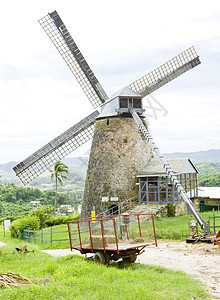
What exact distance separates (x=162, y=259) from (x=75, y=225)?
3.82 metres

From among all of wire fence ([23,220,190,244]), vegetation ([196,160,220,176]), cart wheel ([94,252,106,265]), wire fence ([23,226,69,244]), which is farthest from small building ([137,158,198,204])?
vegetation ([196,160,220,176])

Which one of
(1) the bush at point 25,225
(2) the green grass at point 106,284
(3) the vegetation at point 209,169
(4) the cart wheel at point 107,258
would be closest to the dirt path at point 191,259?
(2) the green grass at point 106,284

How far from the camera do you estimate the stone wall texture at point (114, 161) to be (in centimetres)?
2766

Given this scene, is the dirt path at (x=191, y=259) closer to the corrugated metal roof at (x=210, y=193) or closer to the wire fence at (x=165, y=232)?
the wire fence at (x=165, y=232)

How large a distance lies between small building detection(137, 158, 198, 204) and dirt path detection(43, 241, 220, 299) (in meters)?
7.97

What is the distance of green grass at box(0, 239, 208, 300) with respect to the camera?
8.91 m

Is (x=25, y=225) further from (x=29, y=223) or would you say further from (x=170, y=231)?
(x=170, y=231)

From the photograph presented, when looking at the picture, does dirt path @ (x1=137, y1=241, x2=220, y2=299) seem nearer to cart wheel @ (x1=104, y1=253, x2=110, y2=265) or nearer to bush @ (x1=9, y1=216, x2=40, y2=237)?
cart wheel @ (x1=104, y1=253, x2=110, y2=265)

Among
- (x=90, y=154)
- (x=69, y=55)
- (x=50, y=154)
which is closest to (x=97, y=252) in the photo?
(x=90, y=154)

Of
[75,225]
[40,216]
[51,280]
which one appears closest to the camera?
[51,280]

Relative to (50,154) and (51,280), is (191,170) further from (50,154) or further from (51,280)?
(51,280)

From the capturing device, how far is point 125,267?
12.8 m

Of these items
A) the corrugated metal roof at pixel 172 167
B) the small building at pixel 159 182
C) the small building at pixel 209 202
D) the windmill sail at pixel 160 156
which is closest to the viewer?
the windmill sail at pixel 160 156

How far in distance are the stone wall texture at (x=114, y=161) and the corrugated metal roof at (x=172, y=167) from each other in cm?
55
